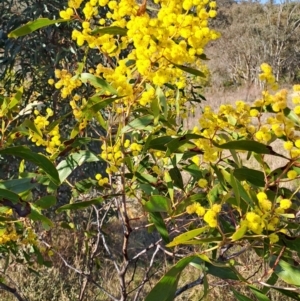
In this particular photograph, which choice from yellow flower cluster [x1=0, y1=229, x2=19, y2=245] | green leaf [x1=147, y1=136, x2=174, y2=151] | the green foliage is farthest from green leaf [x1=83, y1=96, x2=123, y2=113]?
yellow flower cluster [x1=0, y1=229, x2=19, y2=245]

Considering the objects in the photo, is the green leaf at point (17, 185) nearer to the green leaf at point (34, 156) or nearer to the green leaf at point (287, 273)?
the green leaf at point (34, 156)

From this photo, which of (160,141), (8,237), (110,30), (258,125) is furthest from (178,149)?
(8,237)

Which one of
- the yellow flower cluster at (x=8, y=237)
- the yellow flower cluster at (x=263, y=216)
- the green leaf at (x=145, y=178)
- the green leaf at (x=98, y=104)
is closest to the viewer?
the yellow flower cluster at (x=263, y=216)

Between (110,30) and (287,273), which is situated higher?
(110,30)

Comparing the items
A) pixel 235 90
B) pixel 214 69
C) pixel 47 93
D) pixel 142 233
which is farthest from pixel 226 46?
pixel 47 93

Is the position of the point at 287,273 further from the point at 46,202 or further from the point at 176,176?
the point at 46,202

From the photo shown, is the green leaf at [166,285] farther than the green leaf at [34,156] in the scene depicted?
No

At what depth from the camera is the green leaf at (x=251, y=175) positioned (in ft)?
2.93

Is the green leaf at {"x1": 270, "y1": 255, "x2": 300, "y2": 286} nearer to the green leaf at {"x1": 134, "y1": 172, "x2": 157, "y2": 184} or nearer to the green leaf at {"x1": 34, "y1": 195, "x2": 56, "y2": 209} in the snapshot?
the green leaf at {"x1": 134, "y1": 172, "x2": 157, "y2": 184}

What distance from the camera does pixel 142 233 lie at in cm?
388

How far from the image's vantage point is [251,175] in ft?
2.94

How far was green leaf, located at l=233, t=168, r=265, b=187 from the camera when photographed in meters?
0.89

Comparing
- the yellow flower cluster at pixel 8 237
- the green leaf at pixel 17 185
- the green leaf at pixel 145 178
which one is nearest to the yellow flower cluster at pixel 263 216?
the green leaf at pixel 145 178

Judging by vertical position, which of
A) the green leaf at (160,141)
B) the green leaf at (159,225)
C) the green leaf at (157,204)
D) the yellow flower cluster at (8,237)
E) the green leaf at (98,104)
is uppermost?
the green leaf at (98,104)
